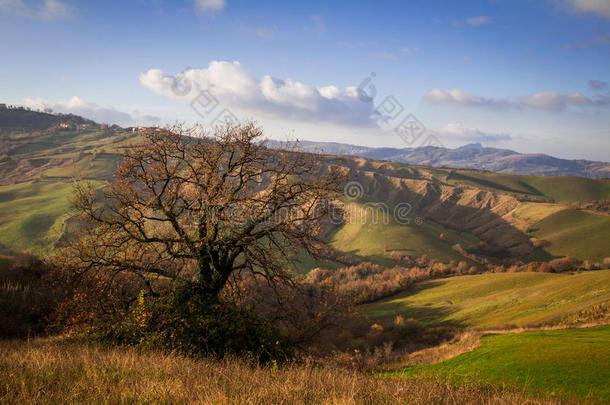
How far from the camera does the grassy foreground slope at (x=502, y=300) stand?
30766 mm

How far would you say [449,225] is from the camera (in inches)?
6531

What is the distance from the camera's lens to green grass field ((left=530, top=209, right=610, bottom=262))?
96.6 meters

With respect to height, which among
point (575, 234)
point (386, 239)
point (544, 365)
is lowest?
point (386, 239)

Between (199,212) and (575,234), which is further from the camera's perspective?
(575,234)

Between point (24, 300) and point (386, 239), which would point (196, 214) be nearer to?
point (24, 300)

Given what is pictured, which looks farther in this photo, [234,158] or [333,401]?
[234,158]

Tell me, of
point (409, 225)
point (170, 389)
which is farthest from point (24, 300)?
point (409, 225)

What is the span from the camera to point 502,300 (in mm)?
43750

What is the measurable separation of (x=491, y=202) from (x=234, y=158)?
645ft

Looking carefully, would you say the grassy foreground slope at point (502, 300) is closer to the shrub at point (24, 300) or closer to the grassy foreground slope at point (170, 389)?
the grassy foreground slope at point (170, 389)

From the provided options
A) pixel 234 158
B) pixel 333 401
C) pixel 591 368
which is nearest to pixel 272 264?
pixel 234 158

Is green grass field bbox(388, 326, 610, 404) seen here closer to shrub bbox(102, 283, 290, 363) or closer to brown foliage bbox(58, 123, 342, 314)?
shrub bbox(102, 283, 290, 363)

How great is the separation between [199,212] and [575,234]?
143 meters

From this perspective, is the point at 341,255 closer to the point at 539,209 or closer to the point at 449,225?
the point at 449,225
